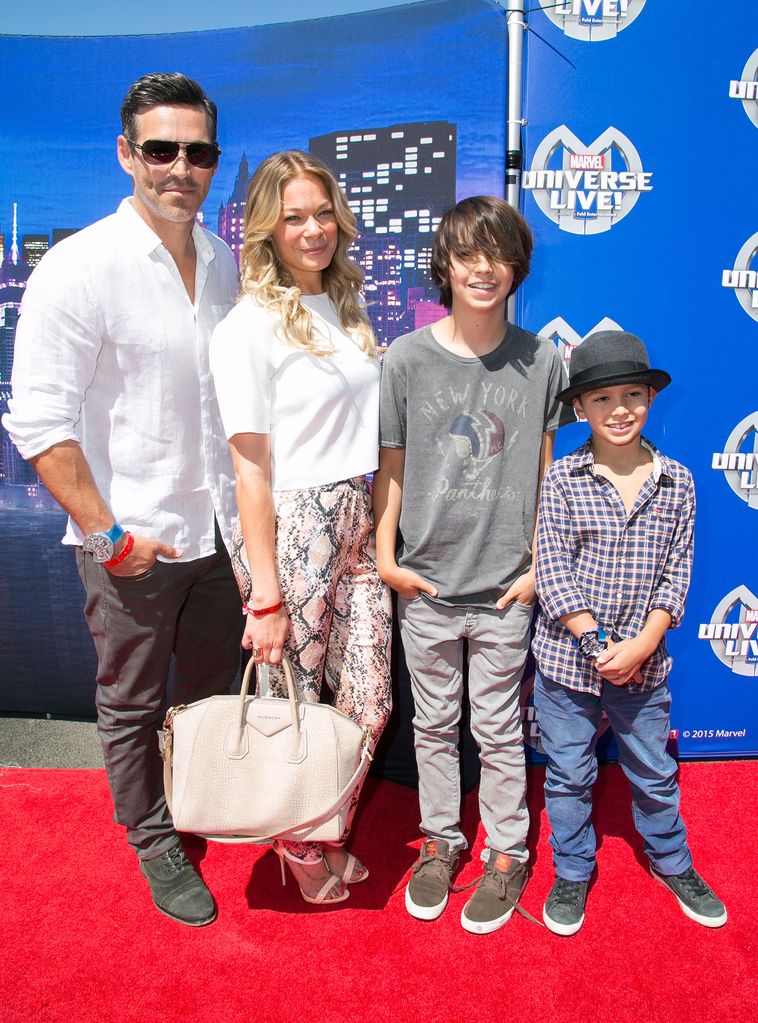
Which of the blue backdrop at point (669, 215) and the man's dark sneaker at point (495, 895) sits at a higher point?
the blue backdrop at point (669, 215)

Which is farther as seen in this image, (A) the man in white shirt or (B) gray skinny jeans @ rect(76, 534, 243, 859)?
(B) gray skinny jeans @ rect(76, 534, 243, 859)

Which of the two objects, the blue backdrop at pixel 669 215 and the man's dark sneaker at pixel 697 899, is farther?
the blue backdrop at pixel 669 215

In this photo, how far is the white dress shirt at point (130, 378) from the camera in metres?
1.85

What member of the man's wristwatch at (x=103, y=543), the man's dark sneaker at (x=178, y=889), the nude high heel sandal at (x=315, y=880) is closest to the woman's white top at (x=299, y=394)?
the man's wristwatch at (x=103, y=543)

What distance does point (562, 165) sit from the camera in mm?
2461

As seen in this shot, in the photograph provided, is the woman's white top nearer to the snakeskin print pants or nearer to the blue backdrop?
the snakeskin print pants

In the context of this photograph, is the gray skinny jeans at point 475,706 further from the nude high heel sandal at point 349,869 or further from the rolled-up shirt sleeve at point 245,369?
the rolled-up shirt sleeve at point 245,369

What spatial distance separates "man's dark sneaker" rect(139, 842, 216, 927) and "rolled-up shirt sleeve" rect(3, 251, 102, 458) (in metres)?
1.28

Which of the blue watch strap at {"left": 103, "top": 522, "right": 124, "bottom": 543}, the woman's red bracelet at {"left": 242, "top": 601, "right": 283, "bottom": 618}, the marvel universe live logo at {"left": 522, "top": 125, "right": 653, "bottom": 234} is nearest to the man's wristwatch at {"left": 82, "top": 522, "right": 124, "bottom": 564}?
the blue watch strap at {"left": 103, "top": 522, "right": 124, "bottom": 543}

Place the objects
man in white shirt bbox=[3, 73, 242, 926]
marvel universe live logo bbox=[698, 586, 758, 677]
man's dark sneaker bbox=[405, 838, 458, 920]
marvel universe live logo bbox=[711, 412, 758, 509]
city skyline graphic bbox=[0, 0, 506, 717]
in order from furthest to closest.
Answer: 1. marvel universe live logo bbox=[698, 586, 758, 677]
2. marvel universe live logo bbox=[711, 412, 758, 509]
3. city skyline graphic bbox=[0, 0, 506, 717]
4. man's dark sneaker bbox=[405, 838, 458, 920]
5. man in white shirt bbox=[3, 73, 242, 926]

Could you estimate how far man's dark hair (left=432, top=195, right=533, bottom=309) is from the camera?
6.17 ft

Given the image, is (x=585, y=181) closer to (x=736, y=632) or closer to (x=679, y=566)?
(x=679, y=566)

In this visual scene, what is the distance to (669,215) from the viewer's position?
250 cm

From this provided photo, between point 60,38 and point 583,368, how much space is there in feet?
7.67
